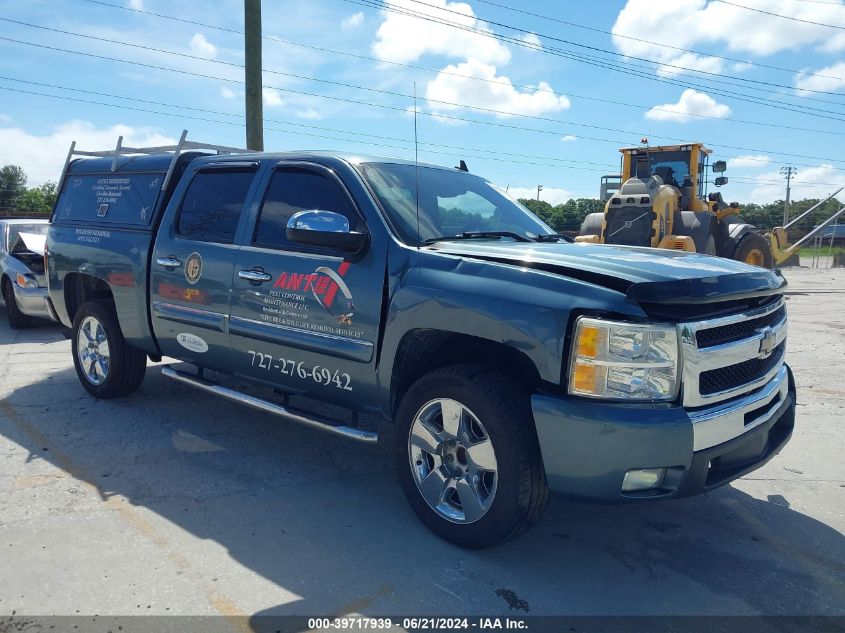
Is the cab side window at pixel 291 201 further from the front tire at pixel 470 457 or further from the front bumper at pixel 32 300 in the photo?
the front bumper at pixel 32 300

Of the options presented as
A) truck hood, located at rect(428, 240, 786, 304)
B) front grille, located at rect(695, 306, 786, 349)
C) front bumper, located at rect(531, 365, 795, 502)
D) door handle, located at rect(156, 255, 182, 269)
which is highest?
truck hood, located at rect(428, 240, 786, 304)

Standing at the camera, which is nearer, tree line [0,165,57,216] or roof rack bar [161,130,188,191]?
roof rack bar [161,130,188,191]

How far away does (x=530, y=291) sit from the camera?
120 inches

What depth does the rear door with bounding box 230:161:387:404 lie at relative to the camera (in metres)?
3.76

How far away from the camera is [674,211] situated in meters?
14.0

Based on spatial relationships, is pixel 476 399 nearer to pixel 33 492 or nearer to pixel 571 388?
pixel 571 388

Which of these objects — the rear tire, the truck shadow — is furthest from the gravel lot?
the rear tire

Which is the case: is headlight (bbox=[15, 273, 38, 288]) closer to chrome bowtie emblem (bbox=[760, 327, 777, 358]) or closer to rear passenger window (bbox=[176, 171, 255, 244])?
rear passenger window (bbox=[176, 171, 255, 244])

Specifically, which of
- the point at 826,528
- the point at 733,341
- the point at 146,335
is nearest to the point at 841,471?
the point at 826,528

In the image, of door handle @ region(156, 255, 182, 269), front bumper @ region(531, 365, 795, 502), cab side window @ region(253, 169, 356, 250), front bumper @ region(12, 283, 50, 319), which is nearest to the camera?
front bumper @ region(531, 365, 795, 502)

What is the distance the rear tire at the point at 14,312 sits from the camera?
976 cm

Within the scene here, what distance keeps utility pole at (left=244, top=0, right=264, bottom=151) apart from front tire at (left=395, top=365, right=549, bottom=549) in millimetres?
8270

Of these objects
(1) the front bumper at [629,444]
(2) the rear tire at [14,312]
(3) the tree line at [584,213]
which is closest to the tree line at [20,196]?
(3) the tree line at [584,213]

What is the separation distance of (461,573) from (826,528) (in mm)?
2064
